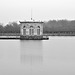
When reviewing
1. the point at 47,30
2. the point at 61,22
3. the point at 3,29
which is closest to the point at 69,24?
the point at 61,22

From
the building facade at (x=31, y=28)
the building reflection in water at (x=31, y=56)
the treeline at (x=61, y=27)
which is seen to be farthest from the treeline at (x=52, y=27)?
the building reflection in water at (x=31, y=56)

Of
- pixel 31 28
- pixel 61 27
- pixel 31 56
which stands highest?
pixel 61 27

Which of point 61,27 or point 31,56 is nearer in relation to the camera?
point 31,56

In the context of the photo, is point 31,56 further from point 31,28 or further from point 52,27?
point 52,27

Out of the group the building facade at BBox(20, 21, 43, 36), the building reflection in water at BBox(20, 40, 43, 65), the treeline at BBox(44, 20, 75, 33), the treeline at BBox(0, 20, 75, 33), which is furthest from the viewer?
the treeline at BBox(44, 20, 75, 33)

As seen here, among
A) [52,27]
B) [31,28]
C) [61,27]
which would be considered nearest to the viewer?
[31,28]

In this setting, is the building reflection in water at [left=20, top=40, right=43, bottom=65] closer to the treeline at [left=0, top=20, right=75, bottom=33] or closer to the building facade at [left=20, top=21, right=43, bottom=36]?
the building facade at [left=20, top=21, right=43, bottom=36]

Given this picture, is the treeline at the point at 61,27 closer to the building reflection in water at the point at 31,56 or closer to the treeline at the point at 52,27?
the treeline at the point at 52,27

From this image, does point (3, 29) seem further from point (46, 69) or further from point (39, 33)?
point (46, 69)

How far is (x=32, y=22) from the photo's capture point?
113ft

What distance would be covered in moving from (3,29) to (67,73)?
54.9 m

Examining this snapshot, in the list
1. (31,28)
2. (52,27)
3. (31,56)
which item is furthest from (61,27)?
(31,56)

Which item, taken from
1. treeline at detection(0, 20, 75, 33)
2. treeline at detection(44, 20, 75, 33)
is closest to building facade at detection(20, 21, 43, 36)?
treeline at detection(0, 20, 75, 33)

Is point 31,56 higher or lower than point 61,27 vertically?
lower
